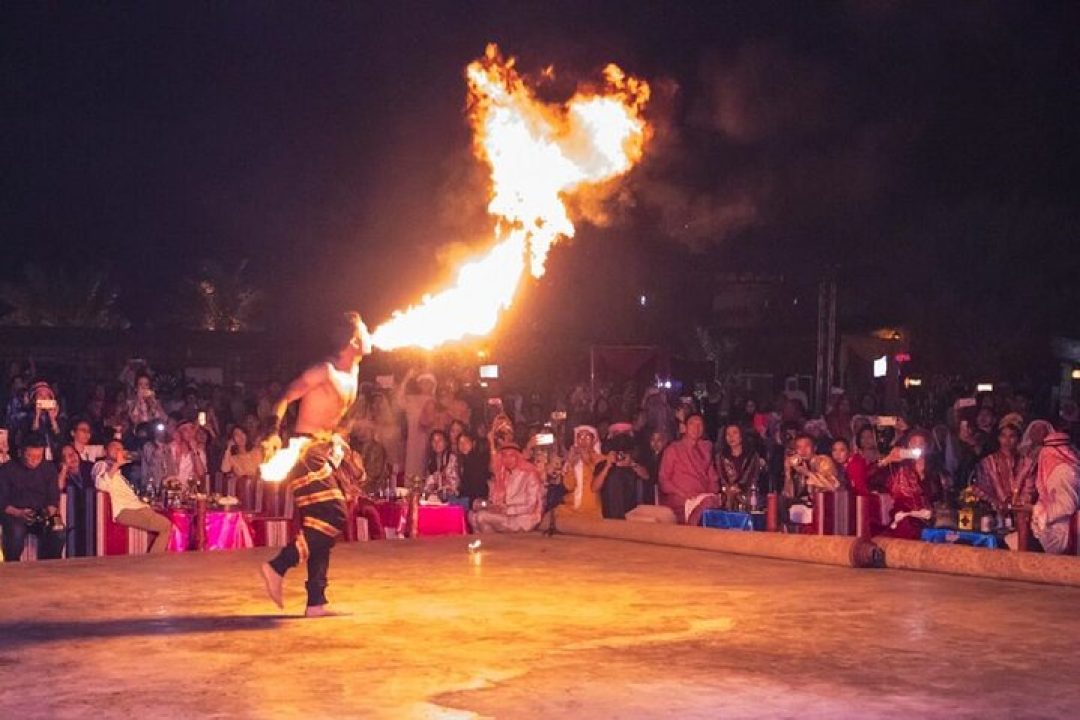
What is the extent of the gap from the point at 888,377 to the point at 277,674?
18028mm

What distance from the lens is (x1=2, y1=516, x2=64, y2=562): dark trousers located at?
12.5 meters

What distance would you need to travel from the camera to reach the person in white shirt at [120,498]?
501 inches

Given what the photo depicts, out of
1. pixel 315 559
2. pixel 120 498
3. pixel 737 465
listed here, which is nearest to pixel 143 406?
pixel 120 498

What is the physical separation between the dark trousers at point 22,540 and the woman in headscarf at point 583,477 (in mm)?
4937

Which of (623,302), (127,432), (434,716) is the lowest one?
(434,716)

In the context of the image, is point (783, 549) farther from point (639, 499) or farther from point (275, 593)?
point (275, 593)

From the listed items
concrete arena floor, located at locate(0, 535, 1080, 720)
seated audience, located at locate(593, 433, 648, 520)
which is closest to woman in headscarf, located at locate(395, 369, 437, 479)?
seated audience, located at locate(593, 433, 648, 520)

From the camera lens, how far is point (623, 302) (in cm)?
3919

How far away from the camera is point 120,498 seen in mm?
12805

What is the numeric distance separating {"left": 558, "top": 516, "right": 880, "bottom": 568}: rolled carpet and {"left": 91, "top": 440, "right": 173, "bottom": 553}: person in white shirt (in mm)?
3950

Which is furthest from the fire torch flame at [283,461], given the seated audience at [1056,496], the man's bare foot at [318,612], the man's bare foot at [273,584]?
the seated audience at [1056,496]

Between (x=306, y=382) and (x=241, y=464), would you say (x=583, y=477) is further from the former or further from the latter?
(x=306, y=382)

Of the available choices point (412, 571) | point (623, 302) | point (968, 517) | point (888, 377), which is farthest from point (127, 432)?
point (623, 302)

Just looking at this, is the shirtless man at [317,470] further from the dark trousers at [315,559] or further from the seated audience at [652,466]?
the seated audience at [652,466]
